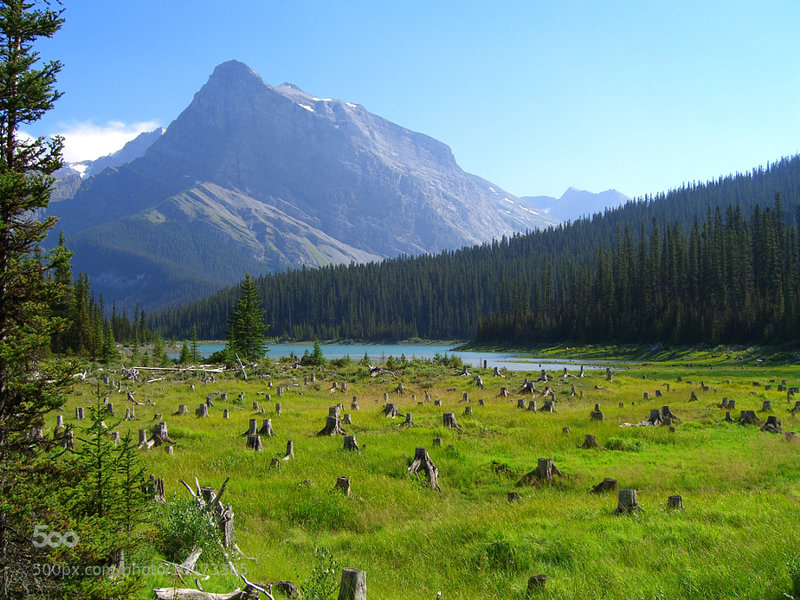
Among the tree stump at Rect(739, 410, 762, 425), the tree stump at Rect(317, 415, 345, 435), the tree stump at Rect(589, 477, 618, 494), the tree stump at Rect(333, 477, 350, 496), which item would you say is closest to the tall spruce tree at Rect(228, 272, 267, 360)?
the tree stump at Rect(317, 415, 345, 435)

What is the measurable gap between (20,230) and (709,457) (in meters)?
17.5

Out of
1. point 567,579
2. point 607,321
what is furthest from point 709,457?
point 607,321

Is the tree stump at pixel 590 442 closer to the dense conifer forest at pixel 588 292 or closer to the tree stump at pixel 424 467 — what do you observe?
the tree stump at pixel 424 467

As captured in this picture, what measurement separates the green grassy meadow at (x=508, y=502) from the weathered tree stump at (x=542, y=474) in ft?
0.91

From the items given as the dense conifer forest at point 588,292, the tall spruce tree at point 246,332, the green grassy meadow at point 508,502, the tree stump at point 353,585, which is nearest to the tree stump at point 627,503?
the green grassy meadow at point 508,502

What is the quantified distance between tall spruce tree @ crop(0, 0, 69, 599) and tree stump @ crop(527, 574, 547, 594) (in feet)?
20.9

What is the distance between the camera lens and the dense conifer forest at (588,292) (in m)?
80.6

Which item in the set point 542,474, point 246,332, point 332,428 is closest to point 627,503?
point 542,474

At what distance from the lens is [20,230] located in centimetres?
666

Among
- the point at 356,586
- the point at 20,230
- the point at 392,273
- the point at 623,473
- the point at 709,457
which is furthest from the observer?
the point at 392,273

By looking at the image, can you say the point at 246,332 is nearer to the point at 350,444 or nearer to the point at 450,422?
the point at 450,422

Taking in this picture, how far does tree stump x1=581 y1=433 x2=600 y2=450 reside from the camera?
16969mm

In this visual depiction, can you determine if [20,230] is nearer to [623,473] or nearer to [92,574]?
[92,574]

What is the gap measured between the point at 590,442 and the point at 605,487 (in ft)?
16.4
